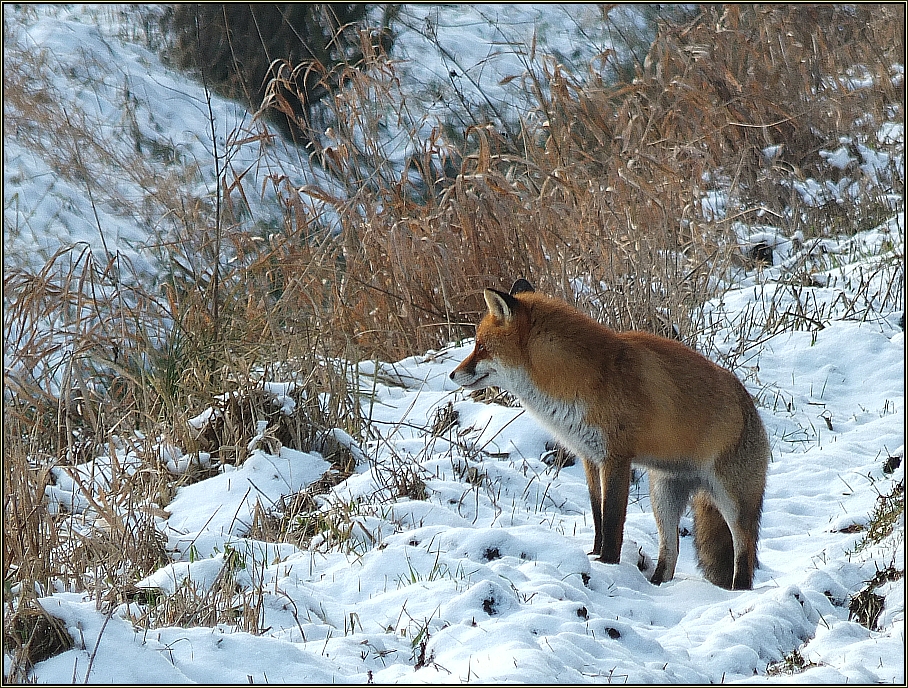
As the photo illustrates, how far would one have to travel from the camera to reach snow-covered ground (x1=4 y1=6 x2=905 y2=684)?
3.36m

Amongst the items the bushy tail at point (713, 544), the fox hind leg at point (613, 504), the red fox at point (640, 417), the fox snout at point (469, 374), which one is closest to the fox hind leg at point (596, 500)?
the red fox at point (640, 417)

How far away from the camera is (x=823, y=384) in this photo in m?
7.55

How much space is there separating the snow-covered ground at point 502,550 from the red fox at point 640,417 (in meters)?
0.25

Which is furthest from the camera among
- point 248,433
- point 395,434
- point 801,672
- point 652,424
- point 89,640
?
point 395,434


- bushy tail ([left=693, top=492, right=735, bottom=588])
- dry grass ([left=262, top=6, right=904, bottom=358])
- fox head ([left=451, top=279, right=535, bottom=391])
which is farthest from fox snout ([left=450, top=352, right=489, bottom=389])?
dry grass ([left=262, top=6, right=904, bottom=358])

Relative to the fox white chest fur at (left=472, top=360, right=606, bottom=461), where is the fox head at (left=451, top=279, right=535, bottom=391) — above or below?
above

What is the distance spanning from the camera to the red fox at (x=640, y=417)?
4.74 metres

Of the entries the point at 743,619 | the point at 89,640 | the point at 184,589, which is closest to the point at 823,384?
the point at 743,619

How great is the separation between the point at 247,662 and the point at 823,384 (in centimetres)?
568

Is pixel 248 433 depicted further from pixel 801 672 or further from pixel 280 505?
pixel 801 672

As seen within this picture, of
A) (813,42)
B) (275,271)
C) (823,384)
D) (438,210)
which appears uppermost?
(813,42)

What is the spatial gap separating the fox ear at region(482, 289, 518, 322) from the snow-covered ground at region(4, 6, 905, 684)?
3.59 feet

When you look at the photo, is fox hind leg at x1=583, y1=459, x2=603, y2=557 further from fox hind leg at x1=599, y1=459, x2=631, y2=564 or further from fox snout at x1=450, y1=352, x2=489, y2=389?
fox snout at x1=450, y1=352, x2=489, y2=389

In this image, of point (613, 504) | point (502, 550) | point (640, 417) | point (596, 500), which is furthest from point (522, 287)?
point (502, 550)
